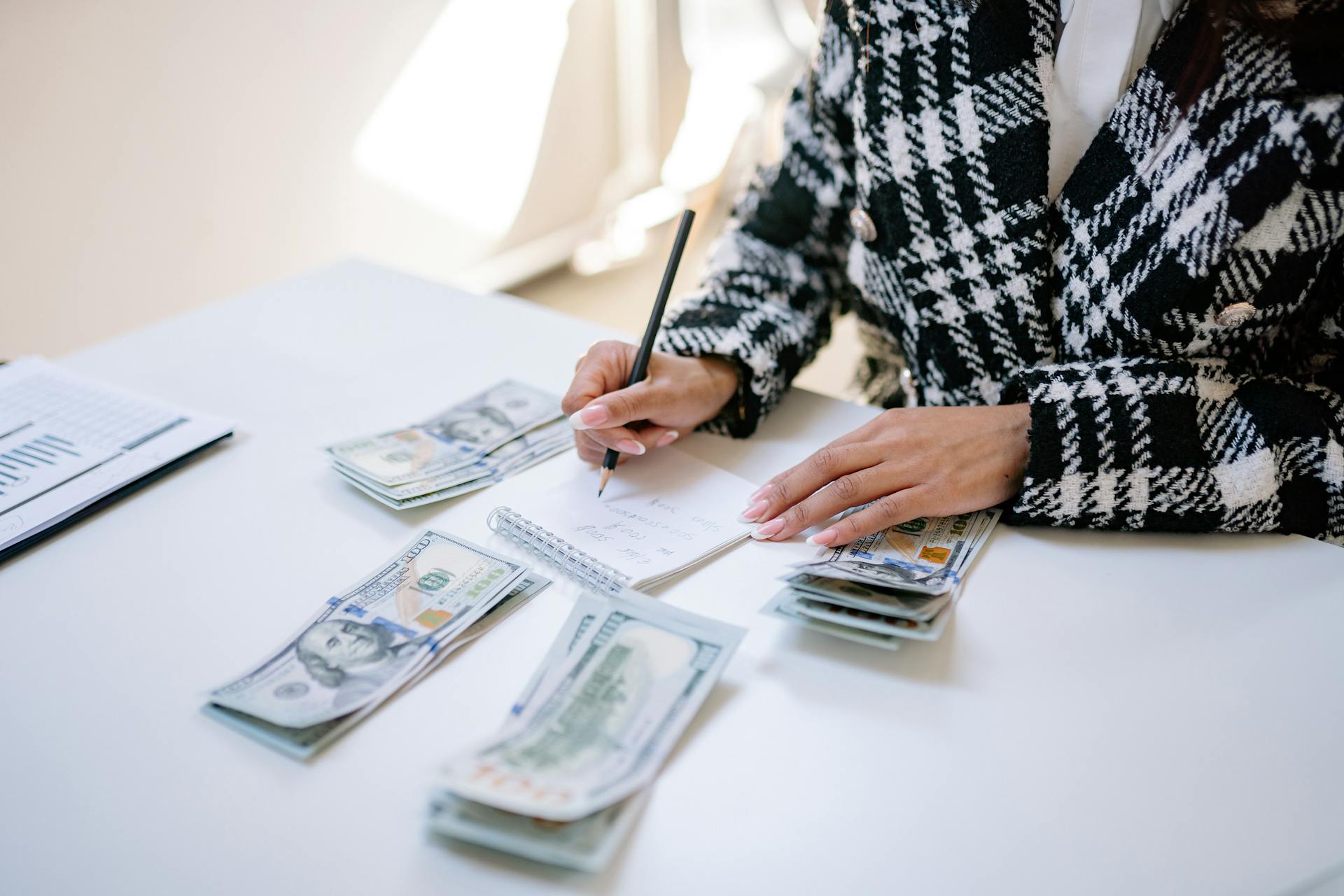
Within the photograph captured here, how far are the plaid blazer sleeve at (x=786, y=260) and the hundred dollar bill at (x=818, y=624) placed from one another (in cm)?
33

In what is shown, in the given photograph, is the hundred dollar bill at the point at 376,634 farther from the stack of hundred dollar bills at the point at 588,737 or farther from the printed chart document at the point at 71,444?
the printed chart document at the point at 71,444

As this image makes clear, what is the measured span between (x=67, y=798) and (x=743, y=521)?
59cm

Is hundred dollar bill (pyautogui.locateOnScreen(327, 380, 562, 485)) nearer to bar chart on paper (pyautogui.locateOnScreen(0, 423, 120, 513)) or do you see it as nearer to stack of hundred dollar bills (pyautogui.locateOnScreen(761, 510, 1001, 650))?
bar chart on paper (pyautogui.locateOnScreen(0, 423, 120, 513))

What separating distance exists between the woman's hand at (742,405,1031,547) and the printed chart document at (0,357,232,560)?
2.09ft

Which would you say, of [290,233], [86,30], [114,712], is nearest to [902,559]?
[114,712]

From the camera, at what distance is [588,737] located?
0.70m

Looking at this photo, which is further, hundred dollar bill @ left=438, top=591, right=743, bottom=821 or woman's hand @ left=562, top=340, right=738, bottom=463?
woman's hand @ left=562, top=340, right=738, bottom=463

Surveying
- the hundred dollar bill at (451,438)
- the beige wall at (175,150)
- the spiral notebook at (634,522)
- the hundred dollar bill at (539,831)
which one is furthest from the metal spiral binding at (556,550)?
the beige wall at (175,150)

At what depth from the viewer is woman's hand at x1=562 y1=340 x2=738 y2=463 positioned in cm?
103

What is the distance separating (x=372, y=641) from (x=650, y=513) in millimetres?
295

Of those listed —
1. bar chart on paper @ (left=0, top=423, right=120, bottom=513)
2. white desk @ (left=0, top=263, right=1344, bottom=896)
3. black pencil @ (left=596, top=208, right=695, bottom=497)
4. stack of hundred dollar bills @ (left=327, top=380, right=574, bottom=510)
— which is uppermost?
black pencil @ (left=596, top=208, right=695, bottom=497)

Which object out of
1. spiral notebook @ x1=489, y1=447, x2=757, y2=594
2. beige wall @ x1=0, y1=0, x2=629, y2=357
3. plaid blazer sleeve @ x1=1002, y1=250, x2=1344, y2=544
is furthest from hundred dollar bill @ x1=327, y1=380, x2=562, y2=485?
beige wall @ x1=0, y1=0, x2=629, y2=357

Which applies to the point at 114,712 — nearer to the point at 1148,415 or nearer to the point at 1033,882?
the point at 1033,882

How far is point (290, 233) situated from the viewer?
271 centimetres
